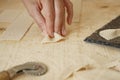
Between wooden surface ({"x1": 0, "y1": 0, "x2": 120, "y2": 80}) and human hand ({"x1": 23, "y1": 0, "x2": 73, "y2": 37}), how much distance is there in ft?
0.11

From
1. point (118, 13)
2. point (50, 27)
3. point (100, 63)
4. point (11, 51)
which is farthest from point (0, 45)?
point (118, 13)

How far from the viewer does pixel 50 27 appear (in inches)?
27.6

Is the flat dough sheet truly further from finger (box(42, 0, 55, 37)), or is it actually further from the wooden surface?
finger (box(42, 0, 55, 37))

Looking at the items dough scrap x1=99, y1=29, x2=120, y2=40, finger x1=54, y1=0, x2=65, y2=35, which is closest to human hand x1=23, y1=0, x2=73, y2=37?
finger x1=54, y1=0, x2=65, y2=35

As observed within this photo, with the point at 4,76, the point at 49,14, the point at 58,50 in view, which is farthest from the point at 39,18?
the point at 4,76

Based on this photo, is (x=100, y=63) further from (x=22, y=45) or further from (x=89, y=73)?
(x=22, y=45)

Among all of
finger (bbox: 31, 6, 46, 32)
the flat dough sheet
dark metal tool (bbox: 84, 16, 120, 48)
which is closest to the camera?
the flat dough sheet

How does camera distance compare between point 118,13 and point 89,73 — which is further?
point 118,13

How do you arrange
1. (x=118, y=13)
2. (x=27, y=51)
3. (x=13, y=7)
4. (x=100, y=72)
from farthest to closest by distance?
(x=13, y=7) → (x=118, y=13) → (x=27, y=51) → (x=100, y=72)

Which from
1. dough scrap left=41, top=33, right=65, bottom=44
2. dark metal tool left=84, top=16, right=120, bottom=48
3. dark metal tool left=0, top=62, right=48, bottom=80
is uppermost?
dark metal tool left=0, top=62, right=48, bottom=80

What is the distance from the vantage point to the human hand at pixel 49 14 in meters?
0.69

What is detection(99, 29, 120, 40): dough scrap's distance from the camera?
25.1 inches

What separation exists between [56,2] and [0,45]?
22 centimetres

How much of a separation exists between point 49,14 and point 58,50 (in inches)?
5.1
